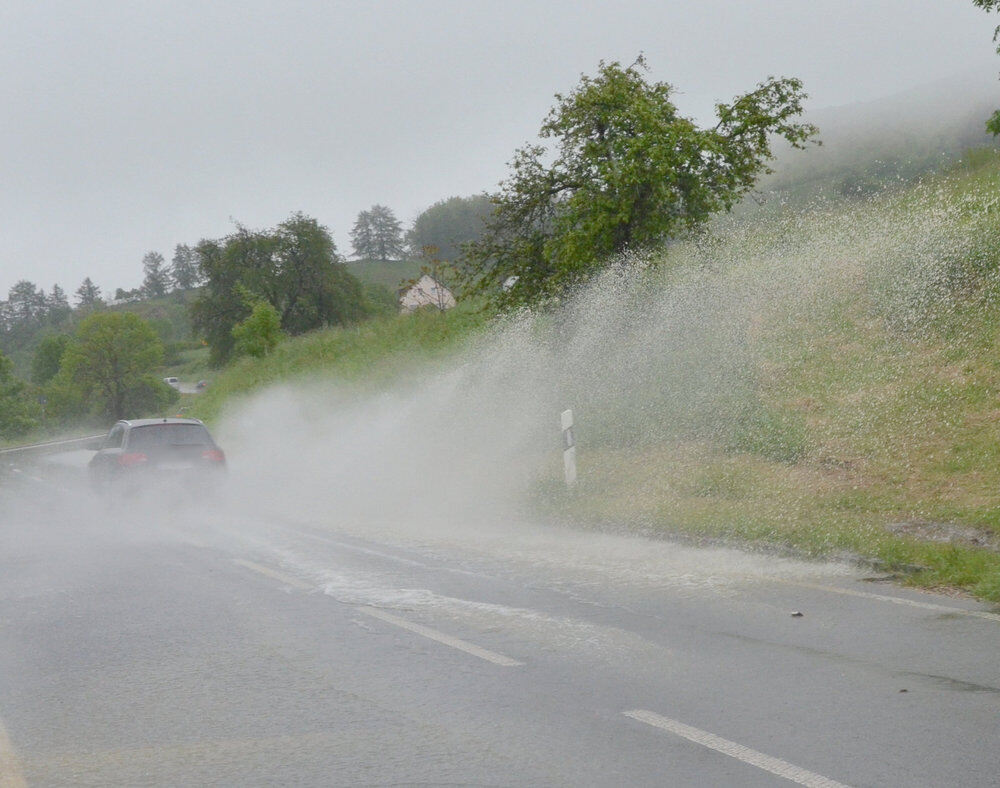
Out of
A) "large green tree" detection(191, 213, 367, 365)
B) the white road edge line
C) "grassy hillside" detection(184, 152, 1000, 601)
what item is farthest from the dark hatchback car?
"large green tree" detection(191, 213, 367, 365)

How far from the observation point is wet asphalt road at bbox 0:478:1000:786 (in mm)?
4629

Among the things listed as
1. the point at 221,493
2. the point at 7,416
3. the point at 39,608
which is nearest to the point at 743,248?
the point at 221,493

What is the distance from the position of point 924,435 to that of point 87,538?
10702 mm

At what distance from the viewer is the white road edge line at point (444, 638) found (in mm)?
6430

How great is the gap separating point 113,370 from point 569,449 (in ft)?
338

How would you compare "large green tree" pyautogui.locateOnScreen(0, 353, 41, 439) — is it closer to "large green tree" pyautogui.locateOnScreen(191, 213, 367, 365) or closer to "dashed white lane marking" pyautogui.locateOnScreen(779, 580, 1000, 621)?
"large green tree" pyautogui.locateOnScreen(191, 213, 367, 365)

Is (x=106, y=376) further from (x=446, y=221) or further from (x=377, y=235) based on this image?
(x=377, y=235)

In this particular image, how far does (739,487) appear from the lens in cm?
1266

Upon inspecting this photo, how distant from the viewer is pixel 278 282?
248ft

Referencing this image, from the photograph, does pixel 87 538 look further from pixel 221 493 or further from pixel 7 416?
pixel 7 416

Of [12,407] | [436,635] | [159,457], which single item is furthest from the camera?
[12,407]

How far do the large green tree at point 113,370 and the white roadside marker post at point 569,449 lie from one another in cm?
9925

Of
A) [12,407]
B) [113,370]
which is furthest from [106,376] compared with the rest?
[12,407]

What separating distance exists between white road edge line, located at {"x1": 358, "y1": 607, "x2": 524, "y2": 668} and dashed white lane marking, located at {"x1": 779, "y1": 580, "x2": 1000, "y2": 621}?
2.87 meters
